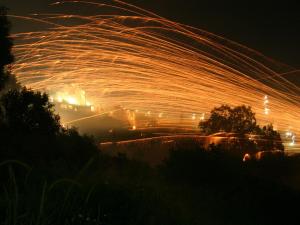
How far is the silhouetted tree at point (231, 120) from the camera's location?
35188mm

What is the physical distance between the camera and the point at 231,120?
35.5 m

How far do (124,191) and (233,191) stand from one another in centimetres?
704

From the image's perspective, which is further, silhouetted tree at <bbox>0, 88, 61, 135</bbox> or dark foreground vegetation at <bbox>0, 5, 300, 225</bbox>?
silhouetted tree at <bbox>0, 88, 61, 135</bbox>

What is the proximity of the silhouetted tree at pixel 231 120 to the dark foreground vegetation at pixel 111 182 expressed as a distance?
438 inches

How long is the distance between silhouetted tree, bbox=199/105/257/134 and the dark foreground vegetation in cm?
1113

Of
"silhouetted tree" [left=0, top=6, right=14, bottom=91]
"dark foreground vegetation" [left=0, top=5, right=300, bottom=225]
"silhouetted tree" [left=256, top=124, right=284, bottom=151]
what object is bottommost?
"dark foreground vegetation" [left=0, top=5, right=300, bottom=225]

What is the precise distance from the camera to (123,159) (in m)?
19.0

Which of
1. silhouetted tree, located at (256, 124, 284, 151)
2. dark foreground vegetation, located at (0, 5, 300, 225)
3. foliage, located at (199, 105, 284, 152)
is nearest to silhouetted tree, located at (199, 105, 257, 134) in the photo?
foliage, located at (199, 105, 284, 152)

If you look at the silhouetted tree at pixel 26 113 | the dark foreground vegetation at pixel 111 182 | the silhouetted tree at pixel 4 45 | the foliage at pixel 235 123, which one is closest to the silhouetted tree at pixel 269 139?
the foliage at pixel 235 123

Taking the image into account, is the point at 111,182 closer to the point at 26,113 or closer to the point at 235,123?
the point at 26,113

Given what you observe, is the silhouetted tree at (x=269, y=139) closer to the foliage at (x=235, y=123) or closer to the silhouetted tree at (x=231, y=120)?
the foliage at (x=235, y=123)

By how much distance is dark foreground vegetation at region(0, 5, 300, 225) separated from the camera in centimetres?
723

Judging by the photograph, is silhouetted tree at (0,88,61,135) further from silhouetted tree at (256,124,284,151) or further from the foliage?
the foliage

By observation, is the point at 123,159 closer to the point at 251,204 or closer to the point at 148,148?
the point at 251,204
